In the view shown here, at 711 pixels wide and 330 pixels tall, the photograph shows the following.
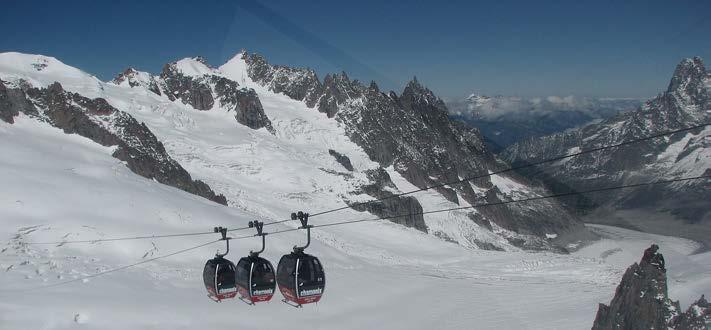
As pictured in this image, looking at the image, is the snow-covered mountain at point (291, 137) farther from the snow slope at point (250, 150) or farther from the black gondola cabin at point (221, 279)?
the black gondola cabin at point (221, 279)

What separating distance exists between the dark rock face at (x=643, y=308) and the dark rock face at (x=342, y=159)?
76.8m

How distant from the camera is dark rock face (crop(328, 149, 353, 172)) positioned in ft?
337

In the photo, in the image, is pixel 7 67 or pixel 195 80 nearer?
pixel 7 67

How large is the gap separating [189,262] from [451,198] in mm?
86805

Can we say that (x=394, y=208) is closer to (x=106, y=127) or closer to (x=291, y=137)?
(x=291, y=137)

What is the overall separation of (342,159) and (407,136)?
42366mm

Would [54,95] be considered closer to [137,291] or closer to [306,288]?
[137,291]

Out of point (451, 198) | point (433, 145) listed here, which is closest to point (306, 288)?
point (451, 198)

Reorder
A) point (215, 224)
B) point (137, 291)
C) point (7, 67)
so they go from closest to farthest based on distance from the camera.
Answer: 1. point (137, 291)
2. point (215, 224)
3. point (7, 67)

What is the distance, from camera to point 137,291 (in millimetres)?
23469

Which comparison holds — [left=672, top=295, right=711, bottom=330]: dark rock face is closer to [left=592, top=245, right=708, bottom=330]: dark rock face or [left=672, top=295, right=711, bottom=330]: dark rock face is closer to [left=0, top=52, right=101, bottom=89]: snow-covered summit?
[left=592, top=245, right=708, bottom=330]: dark rock face

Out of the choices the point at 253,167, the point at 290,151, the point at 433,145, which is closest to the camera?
the point at 253,167

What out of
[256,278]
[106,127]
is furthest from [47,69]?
[256,278]

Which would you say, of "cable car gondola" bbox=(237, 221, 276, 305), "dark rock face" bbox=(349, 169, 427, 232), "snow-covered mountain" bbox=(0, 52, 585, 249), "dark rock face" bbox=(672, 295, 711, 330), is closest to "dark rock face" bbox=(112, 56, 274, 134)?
"snow-covered mountain" bbox=(0, 52, 585, 249)
